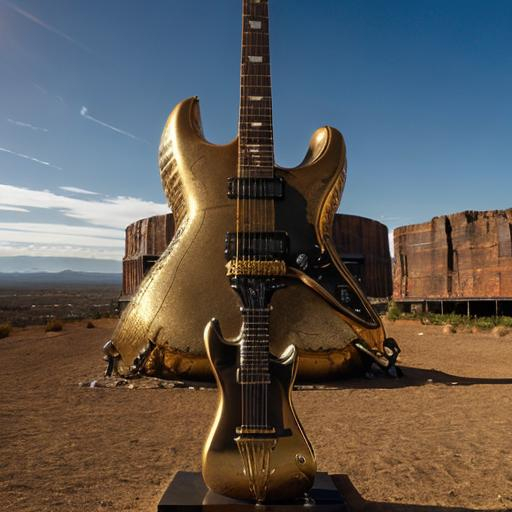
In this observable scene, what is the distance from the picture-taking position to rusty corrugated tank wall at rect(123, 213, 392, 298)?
22.5 m

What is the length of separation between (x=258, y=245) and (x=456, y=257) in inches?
619

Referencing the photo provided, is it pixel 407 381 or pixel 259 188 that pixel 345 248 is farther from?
pixel 259 188

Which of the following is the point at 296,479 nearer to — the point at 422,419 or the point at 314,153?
the point at 422,419

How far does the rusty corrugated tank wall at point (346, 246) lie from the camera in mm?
22516

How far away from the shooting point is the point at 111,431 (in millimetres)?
3711

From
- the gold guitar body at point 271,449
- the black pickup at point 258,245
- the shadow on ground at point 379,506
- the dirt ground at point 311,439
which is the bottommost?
the dirt ground at point 311,439

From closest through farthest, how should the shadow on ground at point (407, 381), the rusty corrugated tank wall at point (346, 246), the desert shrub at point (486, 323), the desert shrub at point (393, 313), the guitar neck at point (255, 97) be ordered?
the guitar neck at point (255, 97) → the shadow on ground at point (407, 381) → the desert shrub at point (486, 323) → the desert shrub at point (393, 313) → the rusty corrugated tank wall at point (346, 246)

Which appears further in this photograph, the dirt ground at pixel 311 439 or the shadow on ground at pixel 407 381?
the shadow on ground at pixel 407 381

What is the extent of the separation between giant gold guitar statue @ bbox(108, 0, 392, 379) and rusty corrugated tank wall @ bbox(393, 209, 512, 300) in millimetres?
11251

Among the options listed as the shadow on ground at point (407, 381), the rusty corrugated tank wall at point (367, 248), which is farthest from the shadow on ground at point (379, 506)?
the rusty corrugated tank wall at point (367, 248)

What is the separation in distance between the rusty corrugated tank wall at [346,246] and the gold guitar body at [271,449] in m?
20.2

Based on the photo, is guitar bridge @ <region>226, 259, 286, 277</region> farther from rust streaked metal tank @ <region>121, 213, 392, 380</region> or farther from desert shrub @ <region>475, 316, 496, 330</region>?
rust streaked metal tank @ <region>121, 213, 392, 380</region>

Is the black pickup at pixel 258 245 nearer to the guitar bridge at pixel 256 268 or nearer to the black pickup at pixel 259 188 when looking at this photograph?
the guitar bridge at pixel 256 268

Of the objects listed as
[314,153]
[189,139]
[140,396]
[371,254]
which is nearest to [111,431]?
[140,396]
